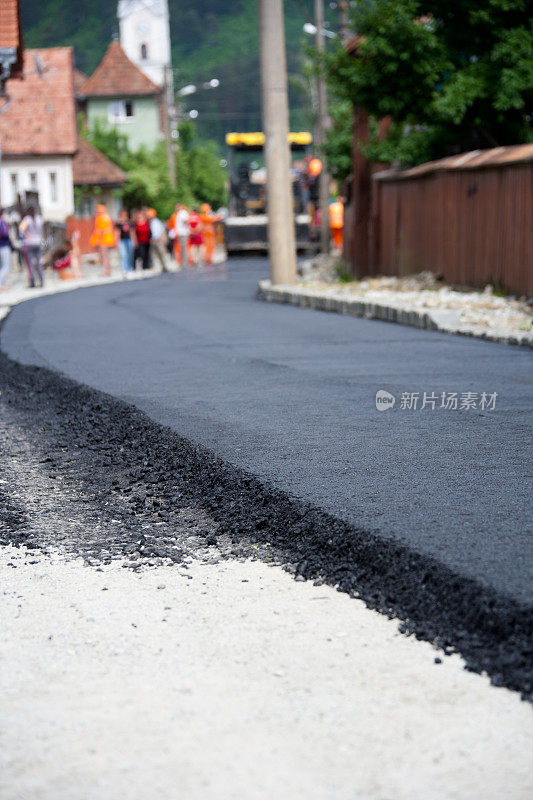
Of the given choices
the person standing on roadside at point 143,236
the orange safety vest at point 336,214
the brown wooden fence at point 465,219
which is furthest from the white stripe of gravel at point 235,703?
the orange safety vest at point 336,214

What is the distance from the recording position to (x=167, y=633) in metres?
3.89

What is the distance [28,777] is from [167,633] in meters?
1.07

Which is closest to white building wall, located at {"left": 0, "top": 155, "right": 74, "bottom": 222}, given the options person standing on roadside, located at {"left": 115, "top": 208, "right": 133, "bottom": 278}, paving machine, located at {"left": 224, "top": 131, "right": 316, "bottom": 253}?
paving machine, located at {"left": 224, "top": 131, "right": 316, "bottom": 253}

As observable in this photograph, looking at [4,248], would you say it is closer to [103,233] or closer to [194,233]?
[103,233]

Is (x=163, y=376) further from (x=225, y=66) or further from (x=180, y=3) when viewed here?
(x=180, y=3)

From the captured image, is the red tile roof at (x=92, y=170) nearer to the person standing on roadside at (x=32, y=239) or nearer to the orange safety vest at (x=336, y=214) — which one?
the orange safety vest at (x=336, y=214)

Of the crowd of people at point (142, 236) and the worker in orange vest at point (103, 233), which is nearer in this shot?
the worker in orange vest at point (103, 233)

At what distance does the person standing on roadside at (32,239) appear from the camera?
2439 cm

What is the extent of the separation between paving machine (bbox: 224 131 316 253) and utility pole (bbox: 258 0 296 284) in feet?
58.1

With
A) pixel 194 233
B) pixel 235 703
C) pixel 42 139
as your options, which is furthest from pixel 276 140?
pixel 42 139

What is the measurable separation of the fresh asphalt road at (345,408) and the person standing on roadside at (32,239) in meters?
9.32

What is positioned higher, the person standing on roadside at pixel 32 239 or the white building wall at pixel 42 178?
the white building wall at pixel 42 178

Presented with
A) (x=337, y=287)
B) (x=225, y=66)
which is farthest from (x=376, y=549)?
(x=225, y=66)

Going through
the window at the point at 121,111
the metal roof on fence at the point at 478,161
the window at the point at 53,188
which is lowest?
the metal roof on fence at the point at 478,161
